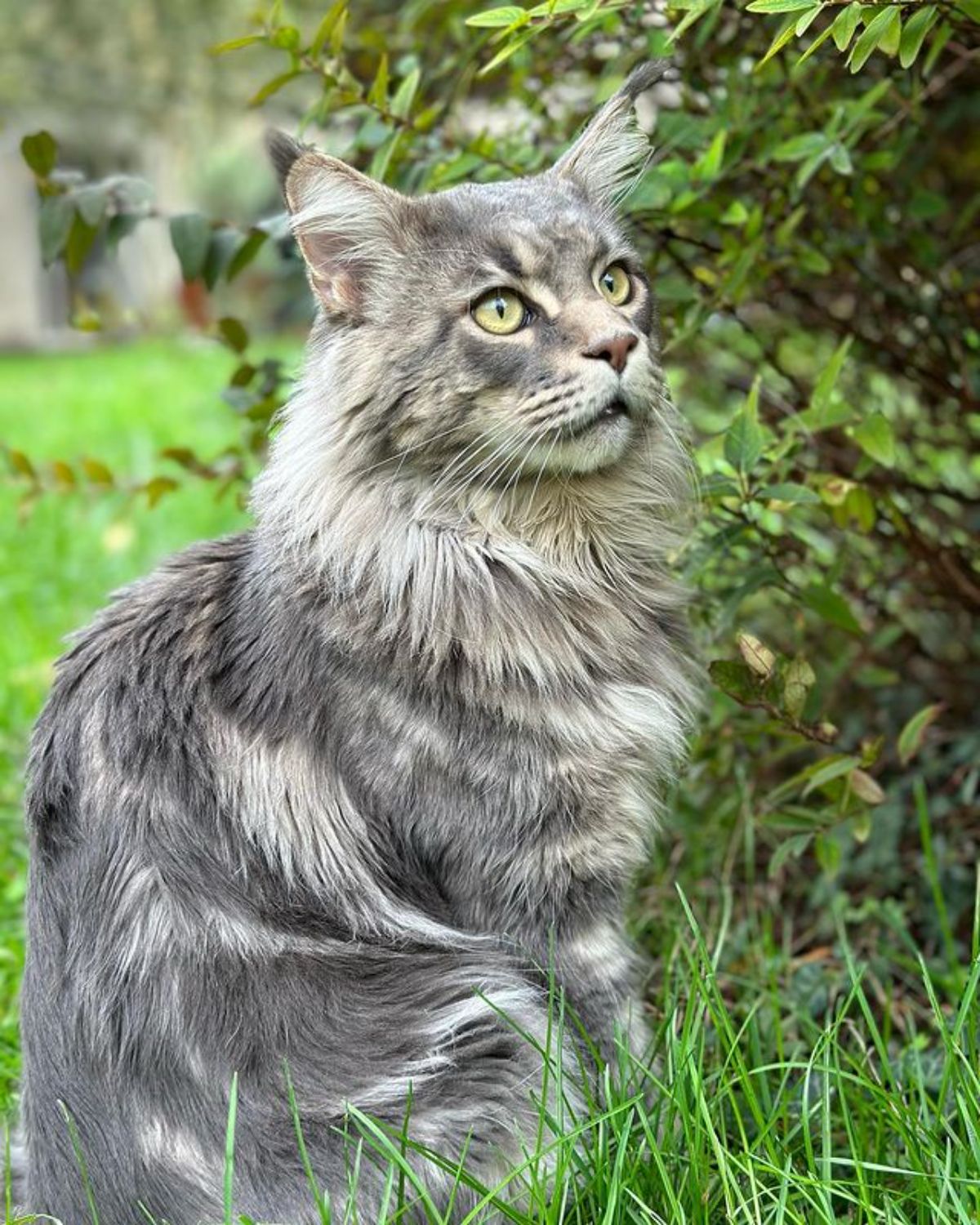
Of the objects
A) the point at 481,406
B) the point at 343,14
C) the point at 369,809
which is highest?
the point at 343,14

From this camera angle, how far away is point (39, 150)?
268cm

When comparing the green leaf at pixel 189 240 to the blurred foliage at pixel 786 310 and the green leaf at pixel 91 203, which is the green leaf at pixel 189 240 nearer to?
the blurred foliage at pixel 786 310

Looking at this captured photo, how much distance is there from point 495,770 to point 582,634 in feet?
1.02

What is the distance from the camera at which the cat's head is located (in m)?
2.19

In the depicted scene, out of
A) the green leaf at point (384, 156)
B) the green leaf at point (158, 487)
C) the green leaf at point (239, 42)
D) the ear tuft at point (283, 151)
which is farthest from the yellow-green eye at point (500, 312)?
the green leaf at point (158, 487)

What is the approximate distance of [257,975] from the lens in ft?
6.90

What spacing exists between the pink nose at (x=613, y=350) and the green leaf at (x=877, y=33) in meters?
0.49

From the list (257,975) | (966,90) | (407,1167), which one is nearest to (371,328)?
(257,975)

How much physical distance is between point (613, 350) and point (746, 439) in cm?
31

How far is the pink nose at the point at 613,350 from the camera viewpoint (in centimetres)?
216

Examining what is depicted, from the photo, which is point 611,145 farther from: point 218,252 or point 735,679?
point 735,679

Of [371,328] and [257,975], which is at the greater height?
[371,328]

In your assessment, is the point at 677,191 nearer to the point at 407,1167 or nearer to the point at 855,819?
the point at 855,819

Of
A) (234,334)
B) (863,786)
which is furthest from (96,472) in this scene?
(863,786)
